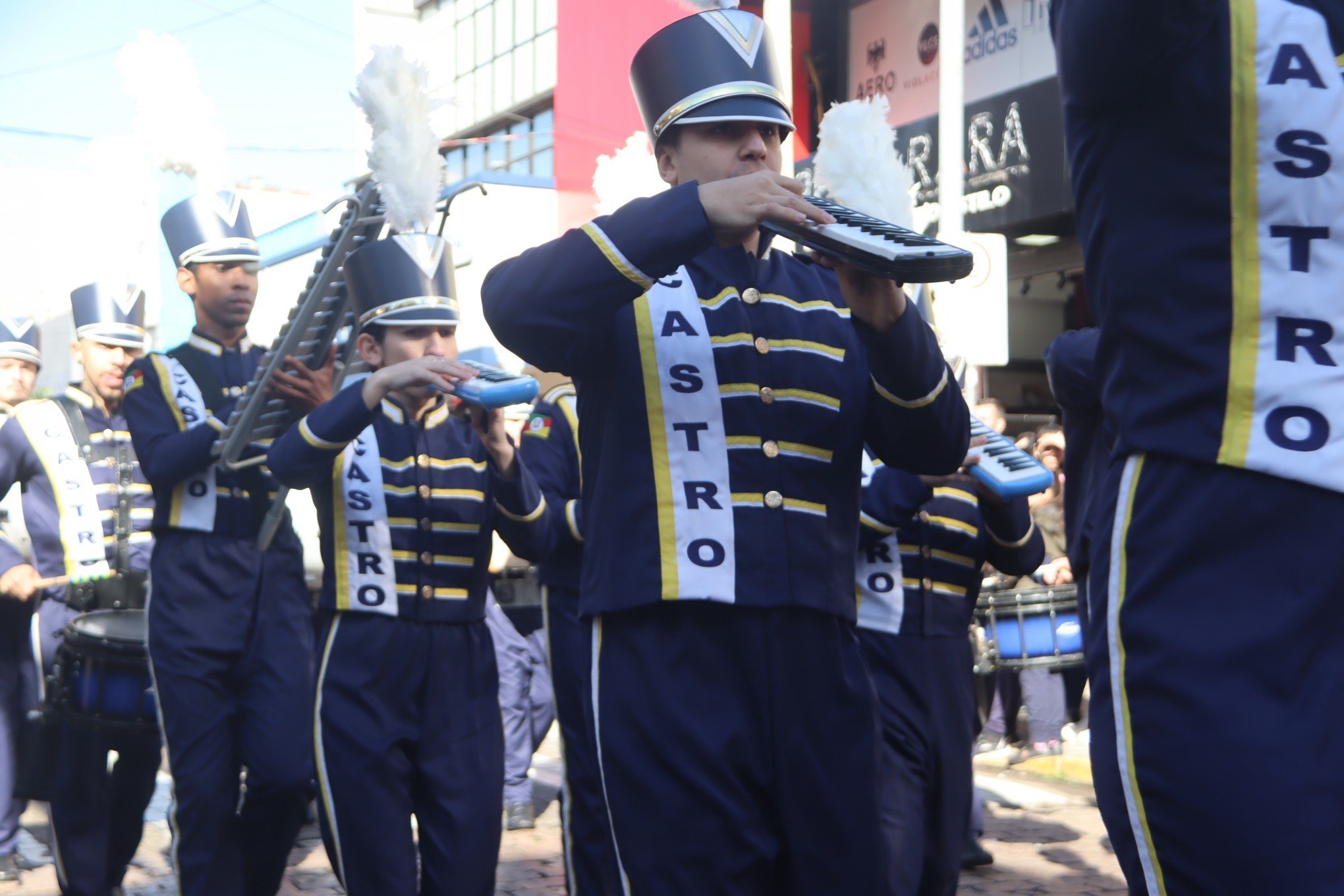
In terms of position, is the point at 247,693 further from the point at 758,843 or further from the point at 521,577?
the point at 521,577

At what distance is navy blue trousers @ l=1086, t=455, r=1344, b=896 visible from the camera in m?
1.88

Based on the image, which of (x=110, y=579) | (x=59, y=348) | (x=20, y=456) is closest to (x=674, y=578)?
(x=110, y=579)

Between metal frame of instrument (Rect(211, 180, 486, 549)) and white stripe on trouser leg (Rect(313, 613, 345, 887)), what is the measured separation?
811mm

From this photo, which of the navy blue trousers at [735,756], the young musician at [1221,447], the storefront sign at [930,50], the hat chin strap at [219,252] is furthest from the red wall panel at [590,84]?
the young musician at [1221,447]

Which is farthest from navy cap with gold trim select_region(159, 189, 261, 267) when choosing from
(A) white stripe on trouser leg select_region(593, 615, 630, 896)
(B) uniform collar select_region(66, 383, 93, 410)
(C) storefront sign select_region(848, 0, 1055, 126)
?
(C) storefront sign select_region(848, 0, 1055, 126)

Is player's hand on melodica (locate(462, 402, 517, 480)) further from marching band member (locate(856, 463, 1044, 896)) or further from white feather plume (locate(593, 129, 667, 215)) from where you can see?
white feather plume (locate(593, 129, 667, 215))

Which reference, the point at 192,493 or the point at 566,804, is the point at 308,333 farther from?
the point at 566,804

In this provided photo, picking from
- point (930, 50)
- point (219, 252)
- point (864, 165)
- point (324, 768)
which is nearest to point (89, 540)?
point (219, 252)

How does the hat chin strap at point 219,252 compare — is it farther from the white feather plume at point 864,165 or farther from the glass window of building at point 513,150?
the glass window of building at point 513,150

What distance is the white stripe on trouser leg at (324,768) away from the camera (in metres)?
4.27

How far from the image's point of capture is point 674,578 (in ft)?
8.82

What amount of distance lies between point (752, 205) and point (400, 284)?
96.1 inches

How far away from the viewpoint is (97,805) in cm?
577

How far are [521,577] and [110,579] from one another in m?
3.12
